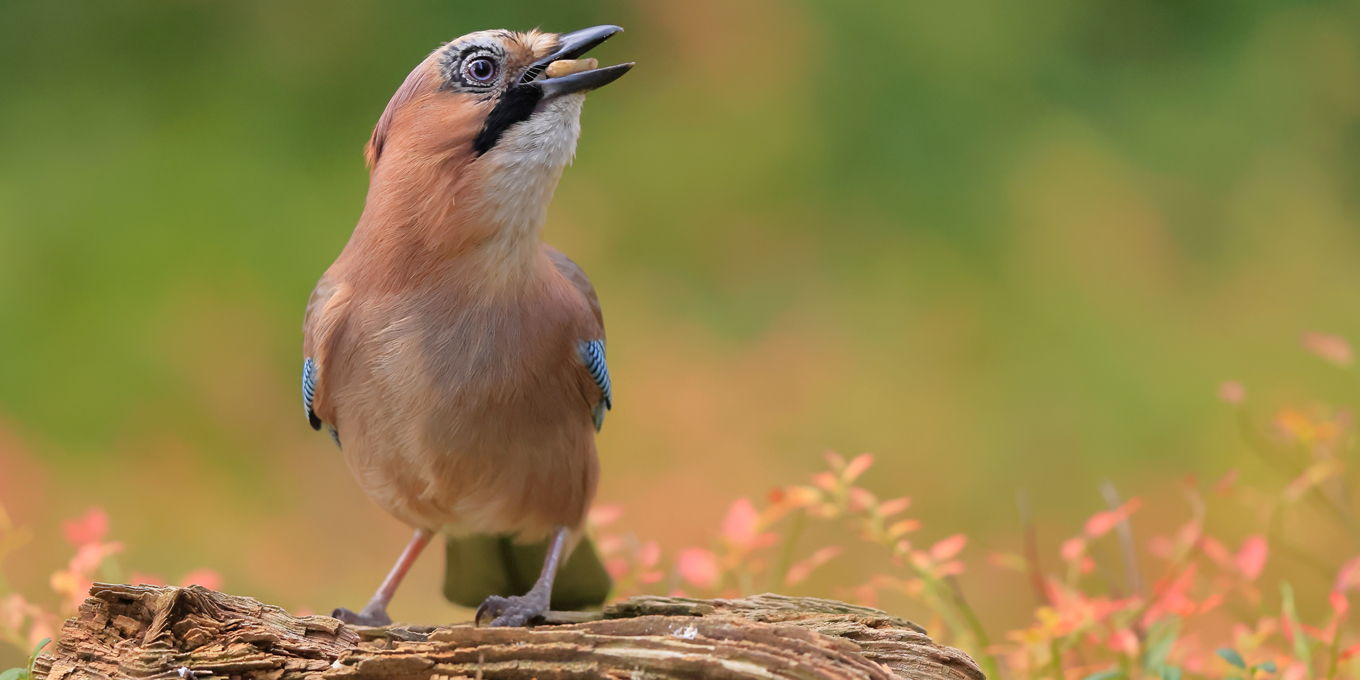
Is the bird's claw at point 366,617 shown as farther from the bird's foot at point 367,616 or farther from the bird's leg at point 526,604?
the bird's leg at point 526,604

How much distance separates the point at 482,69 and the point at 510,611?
149 centimetres

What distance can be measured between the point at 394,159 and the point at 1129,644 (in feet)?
8.17

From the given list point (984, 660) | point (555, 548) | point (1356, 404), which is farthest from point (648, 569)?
point (1356, 404)

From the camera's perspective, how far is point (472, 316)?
3.49 m

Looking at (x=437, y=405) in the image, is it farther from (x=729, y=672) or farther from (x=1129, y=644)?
(x=1129, y=644)

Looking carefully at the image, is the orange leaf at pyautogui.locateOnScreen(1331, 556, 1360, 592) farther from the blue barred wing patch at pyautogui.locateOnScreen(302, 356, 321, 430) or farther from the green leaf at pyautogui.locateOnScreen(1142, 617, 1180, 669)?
the blue barred wing patch at pyautogui.locateOnScreen(302, 356, 321, 430)

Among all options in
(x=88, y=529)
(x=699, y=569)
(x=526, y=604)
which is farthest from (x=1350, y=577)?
(x=88, y=529)

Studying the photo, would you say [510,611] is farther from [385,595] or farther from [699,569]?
[699,569]

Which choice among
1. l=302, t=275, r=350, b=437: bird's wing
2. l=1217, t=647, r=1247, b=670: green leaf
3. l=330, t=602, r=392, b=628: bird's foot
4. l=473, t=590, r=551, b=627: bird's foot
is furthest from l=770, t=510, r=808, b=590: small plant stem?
l=302, t=275, r=350, b=437: bird's wing

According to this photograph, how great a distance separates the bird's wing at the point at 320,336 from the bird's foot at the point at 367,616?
57 centimetres

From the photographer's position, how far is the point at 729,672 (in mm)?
2734

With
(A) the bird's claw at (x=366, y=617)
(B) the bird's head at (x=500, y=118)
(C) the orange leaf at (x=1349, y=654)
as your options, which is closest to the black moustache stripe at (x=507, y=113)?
(B) the bird's head at (x=500, y=118)

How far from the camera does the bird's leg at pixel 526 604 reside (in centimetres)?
363

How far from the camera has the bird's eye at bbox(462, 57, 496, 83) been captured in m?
3.42
